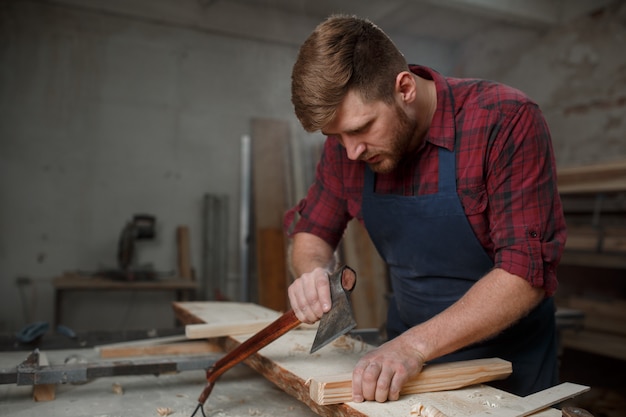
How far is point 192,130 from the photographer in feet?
18.7

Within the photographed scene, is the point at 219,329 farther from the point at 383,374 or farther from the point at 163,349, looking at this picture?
the point at 383,374

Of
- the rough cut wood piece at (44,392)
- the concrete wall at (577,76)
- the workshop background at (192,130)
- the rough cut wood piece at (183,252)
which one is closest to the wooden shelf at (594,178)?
the workshop background at (192,130)

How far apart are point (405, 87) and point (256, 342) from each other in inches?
35.2

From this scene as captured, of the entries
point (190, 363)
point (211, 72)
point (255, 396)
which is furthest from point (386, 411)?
point (211, 72)

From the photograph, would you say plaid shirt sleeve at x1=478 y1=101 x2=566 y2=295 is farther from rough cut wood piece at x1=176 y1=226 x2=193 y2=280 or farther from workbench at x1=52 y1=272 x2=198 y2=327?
rough cut wood piece at x1=176 y1=226 x2=193 y2=280

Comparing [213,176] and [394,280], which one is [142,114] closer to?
[213,176]

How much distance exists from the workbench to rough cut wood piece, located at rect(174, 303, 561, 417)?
285cm

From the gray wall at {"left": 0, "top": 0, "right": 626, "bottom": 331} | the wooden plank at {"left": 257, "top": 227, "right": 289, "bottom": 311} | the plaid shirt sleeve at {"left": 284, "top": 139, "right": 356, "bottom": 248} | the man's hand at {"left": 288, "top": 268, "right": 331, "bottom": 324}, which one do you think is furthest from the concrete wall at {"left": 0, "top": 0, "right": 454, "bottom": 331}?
the man's hand at {"left": 288, "top": 268, "right": 331, "bottom": 324}

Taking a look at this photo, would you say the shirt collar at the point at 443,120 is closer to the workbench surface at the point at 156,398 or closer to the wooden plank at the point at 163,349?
the workbench surface at the point at 156,398

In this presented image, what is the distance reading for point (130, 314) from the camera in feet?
17.9

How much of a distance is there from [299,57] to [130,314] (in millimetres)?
4498

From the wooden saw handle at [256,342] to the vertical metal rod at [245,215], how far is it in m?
4.13

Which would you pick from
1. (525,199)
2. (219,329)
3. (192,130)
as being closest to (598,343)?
(525,199)

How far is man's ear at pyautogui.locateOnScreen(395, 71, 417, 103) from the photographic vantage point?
165 cm
